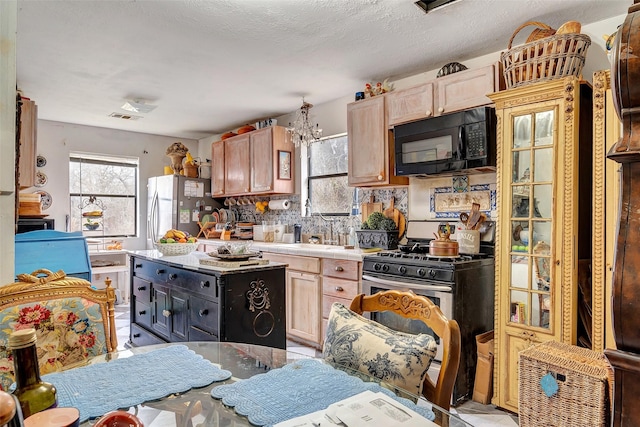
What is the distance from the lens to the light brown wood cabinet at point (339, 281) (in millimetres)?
3309

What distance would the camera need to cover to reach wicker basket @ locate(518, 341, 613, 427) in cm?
187

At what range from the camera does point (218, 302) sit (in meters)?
2.44

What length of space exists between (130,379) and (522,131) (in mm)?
2497

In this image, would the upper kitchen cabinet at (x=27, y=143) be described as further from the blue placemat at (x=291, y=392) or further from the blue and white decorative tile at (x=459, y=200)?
the blue and white decorative tile at (x=459, y=200)

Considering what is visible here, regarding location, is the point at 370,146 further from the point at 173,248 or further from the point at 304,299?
the point at 173,248

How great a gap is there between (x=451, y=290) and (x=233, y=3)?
7.51 ft

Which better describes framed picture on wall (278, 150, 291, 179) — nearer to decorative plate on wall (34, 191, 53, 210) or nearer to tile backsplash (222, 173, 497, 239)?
tile backsplash (222, 173, 497, 239)

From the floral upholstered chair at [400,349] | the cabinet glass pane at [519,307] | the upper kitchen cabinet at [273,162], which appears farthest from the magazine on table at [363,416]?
the upper kitchen cabinet at [273,162]

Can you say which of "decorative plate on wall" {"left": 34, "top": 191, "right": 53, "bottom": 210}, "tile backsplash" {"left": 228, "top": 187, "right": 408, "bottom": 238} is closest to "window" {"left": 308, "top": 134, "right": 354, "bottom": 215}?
"tile backsplash" {"left": 228, "top": 187, "right": 408, "bottom": 238}

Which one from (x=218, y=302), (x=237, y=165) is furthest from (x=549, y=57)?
(x=237, y=165)

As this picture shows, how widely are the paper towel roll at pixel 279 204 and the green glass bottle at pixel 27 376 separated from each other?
4.30 meters

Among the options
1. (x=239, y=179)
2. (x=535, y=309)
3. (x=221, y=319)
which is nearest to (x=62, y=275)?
(x=221, y=319)

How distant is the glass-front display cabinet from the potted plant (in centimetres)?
108

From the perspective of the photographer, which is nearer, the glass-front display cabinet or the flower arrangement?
the glass-front display cabinet
